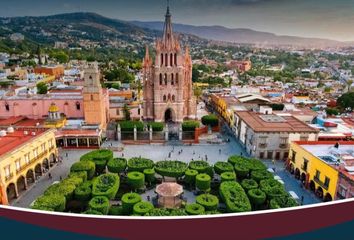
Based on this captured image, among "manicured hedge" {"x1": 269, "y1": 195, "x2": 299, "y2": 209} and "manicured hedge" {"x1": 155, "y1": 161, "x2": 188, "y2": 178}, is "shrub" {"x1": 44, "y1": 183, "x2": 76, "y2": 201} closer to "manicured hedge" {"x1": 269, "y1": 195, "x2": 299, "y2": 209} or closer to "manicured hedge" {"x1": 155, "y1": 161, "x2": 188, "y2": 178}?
"manicured hedge" {"x1": 155, "y1": 161, "x2": 188, "y2": 178}

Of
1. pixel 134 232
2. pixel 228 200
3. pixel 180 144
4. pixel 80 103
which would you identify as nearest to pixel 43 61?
pixel 80 103

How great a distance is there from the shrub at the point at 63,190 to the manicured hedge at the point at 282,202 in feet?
46.3

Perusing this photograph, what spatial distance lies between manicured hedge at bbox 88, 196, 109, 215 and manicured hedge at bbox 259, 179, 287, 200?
11337 millimetres

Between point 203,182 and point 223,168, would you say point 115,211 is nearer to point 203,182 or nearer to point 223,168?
point 203,182

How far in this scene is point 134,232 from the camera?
10.2 metres

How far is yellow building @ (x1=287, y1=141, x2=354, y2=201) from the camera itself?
22047mm

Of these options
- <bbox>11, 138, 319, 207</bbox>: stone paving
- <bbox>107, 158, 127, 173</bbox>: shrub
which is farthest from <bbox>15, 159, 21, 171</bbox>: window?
<bbox>107, 158, 127, 173</bbox>: shrub

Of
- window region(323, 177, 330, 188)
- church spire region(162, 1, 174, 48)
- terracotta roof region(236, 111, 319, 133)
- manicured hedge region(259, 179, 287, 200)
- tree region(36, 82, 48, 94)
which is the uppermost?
church spire region(162, 1, 174, 48)

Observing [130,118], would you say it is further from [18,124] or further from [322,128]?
[322,128]

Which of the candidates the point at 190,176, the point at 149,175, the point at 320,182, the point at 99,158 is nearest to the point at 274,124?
the point at 320,182

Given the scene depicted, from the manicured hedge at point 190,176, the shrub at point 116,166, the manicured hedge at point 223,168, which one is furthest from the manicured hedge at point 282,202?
the shrub at point 116,166

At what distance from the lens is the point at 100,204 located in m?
20.2

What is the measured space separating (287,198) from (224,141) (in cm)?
1623

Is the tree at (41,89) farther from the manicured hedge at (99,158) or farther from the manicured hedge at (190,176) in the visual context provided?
the manicured hedge at (190,176)
